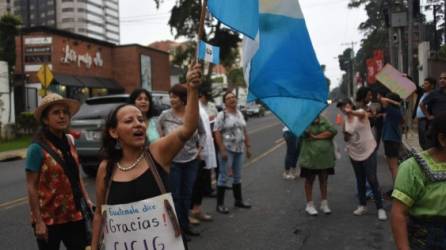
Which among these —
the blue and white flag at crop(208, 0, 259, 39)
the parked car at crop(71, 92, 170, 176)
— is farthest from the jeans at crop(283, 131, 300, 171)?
the blue and white flag at crop(208, 0, 259, 39)

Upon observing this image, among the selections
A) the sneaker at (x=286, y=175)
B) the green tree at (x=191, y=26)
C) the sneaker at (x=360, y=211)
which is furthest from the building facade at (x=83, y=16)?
the sneaker at (x=360, y=211)

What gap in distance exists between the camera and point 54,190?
393 cm

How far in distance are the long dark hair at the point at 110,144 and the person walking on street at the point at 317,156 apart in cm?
467

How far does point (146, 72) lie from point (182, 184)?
123 feet

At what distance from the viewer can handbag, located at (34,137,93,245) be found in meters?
3.95

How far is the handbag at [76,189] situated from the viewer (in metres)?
3.95

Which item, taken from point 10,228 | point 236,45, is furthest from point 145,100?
point 236,45

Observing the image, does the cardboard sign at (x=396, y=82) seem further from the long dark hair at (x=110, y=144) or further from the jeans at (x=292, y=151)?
the long dark hair at (x=110, y=144)

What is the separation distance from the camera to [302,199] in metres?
8.83

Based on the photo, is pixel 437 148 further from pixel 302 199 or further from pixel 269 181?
pixel 269 181

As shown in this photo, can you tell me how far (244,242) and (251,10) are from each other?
3.28 m

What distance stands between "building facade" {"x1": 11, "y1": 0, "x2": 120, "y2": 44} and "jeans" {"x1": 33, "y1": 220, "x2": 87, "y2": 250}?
474 feet

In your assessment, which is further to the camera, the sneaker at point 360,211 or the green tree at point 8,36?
the green tree at point 8,36

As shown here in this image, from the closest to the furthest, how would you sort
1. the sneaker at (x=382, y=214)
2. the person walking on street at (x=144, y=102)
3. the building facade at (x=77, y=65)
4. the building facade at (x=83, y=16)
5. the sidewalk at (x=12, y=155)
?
the person walking on street at (x=144, y=102) < the sneaker at (x=382, y=214) < the sidewalk at (x=12, y=155) < the building facade at (x=77, y=65) < the building facade at (x=83, y=16)
